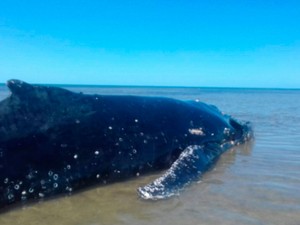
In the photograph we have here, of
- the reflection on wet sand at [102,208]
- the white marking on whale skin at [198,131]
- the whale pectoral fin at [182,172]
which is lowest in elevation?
the reflection on wet sand at [102,208]

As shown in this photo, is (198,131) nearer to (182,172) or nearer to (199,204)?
(182,172)

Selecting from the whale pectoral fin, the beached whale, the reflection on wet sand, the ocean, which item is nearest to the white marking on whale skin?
the beached whale

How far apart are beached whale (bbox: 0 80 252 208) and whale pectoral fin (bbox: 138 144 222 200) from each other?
0.04ft

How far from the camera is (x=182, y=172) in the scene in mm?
5348

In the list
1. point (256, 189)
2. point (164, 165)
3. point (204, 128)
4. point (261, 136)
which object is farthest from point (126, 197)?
point (261, 136)

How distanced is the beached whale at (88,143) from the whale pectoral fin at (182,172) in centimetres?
1

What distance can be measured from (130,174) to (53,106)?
162cm

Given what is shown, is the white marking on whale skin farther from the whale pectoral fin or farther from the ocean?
the ocean

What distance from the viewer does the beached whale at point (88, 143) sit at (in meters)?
4.46

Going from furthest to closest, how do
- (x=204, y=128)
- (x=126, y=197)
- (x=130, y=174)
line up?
(x=204, y=128), (x=130, y=174), (x=126, y=197)

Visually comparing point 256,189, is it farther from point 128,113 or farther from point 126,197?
point 128,113

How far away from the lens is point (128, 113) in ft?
20.2

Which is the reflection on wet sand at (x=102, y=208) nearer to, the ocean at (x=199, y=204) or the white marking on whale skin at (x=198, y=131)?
the ocean at (x=199, y=204)

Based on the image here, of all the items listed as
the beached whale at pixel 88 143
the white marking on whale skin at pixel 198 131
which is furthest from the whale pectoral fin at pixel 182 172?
the white marking on whale skin at pixel 198 131
